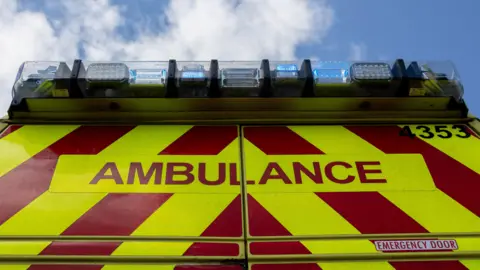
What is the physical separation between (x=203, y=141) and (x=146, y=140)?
0.21 metres

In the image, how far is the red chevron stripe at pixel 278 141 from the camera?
2189 mm

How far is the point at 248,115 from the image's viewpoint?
2406 millimetres

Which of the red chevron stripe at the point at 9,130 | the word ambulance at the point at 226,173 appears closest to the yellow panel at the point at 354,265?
the word ambulance at the point at 226,173

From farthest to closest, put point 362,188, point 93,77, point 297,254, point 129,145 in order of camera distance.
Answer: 1. point 93,77
2. point 129,145
3. point 362,188
4. point 297,254

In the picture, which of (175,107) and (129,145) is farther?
(175,107)

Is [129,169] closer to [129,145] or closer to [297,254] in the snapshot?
[129,145]

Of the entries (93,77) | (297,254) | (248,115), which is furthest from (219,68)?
(297,254)

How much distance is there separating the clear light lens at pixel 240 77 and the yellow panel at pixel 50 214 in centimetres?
73

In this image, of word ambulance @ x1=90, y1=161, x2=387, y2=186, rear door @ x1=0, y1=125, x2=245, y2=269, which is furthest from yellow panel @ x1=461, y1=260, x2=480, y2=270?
rear door @ x1=0, y1=125, x2=245, y2=269

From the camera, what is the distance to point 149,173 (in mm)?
2053

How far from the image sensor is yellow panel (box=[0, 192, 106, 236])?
5.95ft

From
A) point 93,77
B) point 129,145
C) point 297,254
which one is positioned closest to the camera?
point 297,254

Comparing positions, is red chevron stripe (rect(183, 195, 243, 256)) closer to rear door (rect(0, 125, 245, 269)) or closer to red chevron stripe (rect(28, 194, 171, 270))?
rear door (rect(0, 125, 245, 269))

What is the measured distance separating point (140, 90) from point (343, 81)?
818mm
